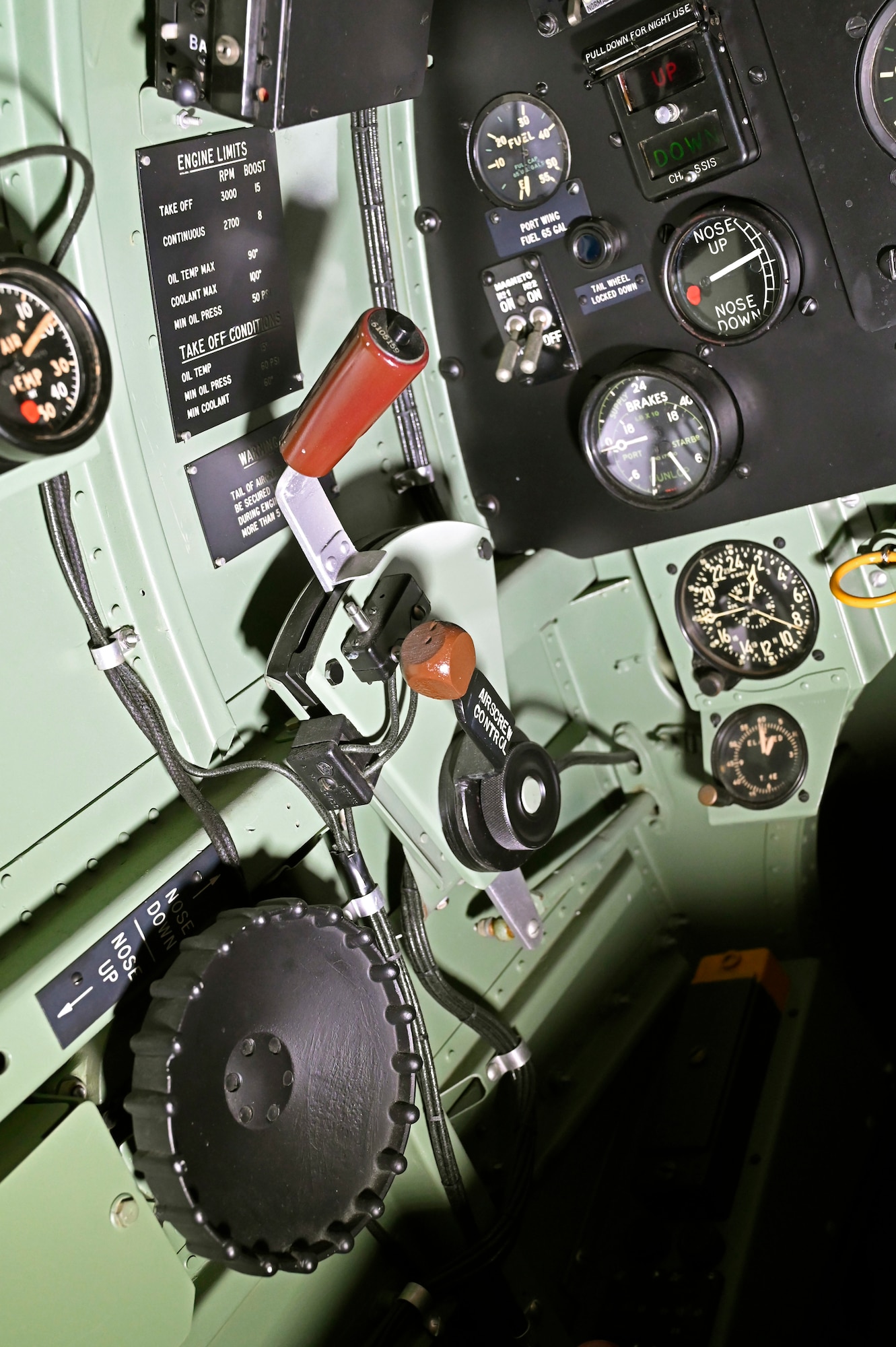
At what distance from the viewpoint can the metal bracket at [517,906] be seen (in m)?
2.12

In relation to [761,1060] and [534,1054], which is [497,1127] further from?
[761,1060]

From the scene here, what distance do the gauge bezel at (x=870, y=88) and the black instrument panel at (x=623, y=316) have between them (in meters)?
0.02

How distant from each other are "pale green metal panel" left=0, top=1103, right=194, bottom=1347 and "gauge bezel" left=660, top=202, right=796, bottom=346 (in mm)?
1767

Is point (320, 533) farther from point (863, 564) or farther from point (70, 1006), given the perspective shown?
point (863, 564)

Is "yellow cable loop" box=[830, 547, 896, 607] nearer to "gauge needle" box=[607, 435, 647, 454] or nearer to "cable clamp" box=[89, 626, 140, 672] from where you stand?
"gauge needle" box=[607, 435, 647, 454]

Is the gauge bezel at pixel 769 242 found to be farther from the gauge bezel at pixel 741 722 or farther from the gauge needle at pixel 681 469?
the gauge bezel at pixel 741 722

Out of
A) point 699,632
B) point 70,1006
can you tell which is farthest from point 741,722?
point 70,1006

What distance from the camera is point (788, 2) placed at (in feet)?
6.11

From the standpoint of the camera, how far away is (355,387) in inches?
63.6

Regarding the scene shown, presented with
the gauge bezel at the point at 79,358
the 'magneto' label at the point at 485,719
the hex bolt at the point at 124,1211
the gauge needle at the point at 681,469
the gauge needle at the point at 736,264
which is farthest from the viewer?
the gauge needle at the point at 681,469

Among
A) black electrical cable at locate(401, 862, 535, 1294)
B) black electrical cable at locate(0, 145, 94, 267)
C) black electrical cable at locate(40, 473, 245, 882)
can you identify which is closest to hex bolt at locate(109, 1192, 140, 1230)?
black electrical cable at locate(40, 473, 245, 882)

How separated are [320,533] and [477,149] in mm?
952

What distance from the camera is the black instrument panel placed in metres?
1.99

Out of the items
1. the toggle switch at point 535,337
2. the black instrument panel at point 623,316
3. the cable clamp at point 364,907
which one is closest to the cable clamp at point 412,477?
the black instrument panel at point 623,316
